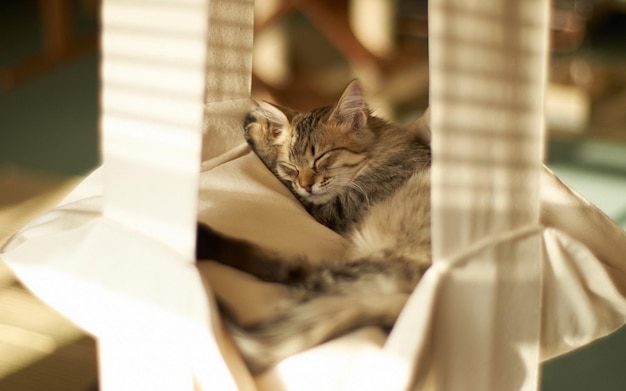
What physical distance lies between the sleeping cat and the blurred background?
73cm

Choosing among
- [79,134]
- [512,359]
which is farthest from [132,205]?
[79,134]

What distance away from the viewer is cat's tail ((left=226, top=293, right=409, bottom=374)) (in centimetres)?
84

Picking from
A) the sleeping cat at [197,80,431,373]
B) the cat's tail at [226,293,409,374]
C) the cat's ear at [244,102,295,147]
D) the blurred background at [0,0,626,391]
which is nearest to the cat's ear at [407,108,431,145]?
the sleeping cat at [197,80,431,373]

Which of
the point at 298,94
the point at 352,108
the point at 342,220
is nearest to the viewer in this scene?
the point at 342,220

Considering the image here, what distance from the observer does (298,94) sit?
318cm

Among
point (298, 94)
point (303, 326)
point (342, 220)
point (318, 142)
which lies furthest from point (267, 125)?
point (298, 94)

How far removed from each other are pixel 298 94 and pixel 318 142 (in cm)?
186

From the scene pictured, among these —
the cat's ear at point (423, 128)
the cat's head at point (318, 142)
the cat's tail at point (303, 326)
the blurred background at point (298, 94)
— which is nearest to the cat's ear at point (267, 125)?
the cat's head at point (318, 142)

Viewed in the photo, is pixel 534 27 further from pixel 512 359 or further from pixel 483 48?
pixel 512 359

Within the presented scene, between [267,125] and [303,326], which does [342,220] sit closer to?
[267,125]

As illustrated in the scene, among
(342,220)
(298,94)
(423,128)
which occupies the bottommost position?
(298,94)

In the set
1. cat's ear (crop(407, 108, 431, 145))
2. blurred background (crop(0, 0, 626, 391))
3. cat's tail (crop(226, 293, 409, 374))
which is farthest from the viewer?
blurred background (crop(0, 0, 626, 391))

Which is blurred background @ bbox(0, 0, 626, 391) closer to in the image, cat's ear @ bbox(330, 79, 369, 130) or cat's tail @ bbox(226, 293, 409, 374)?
cat's ear @ bbox(330, 79, 369, 130)

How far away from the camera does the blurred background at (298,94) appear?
176 centimetres
